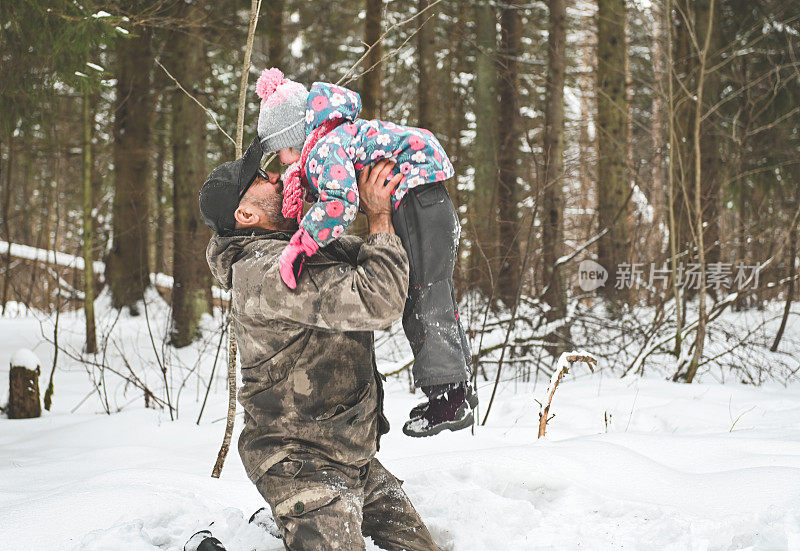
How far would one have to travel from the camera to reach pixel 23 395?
18.3ft

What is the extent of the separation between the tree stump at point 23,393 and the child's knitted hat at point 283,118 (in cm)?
438

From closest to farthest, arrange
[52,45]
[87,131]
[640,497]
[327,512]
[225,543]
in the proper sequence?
[327,512] < [225,543] < [640,497] < [52,45] < [87,131]

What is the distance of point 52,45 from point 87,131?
143 inches

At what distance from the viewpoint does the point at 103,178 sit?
53.9 feet

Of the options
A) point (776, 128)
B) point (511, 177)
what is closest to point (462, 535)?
point (511, 177)

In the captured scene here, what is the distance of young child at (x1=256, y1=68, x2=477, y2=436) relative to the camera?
2.09m

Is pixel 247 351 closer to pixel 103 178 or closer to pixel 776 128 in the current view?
pixel 776 128

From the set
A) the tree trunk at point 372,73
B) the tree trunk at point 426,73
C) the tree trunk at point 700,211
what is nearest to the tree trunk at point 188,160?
the tree trunk at point 372,73

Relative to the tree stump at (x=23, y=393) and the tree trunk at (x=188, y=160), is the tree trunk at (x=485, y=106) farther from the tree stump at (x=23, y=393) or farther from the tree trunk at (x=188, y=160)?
the tree stump at (x=23, y=393)

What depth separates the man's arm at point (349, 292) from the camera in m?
1.91

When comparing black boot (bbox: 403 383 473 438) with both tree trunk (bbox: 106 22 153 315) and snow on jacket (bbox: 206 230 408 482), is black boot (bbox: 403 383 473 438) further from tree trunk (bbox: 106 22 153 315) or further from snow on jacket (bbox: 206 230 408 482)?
tree trunk (bbox: 106 22 153 315)

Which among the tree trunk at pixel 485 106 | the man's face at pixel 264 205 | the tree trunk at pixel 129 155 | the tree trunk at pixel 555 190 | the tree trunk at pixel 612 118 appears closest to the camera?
the man's face at pixel 264 205

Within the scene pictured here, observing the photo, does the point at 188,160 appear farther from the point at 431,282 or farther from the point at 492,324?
the point at 431,282

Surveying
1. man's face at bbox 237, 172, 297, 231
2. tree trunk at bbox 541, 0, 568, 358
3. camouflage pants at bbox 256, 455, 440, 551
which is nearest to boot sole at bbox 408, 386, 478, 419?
camouflage pants at bbox 256, 455, 440, 551
